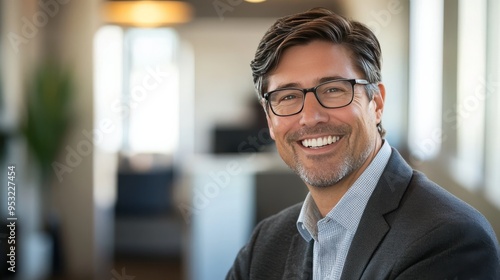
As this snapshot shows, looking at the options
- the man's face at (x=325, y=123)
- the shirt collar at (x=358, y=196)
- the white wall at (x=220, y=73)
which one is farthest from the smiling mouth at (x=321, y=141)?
the white wall at (x=220, y=73)

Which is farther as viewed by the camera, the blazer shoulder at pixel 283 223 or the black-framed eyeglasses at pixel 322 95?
the blazer shoulder at pixel 283 223

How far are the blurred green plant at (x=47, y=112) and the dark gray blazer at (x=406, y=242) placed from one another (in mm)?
3948

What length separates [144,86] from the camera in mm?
6773

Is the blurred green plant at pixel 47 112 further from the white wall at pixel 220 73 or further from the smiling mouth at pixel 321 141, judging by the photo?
the smiling mouth at pixel 321 141

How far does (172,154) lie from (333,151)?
19.0 ft

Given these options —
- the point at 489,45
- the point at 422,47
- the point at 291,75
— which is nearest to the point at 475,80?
the point at 489,45

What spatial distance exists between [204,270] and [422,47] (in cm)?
240

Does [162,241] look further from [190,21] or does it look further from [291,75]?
[291,75]

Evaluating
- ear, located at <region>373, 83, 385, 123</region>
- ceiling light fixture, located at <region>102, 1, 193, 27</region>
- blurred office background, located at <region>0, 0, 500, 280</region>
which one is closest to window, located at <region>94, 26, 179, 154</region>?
ceiling light fixture, located at <region>102, 1, 193, 27</region>

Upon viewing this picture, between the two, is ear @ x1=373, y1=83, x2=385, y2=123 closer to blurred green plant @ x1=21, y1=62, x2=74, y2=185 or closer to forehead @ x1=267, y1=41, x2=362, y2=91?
forehead @ x1=267, y1=41, x2=362, y2=91

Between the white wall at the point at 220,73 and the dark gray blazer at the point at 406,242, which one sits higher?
the white wall at the point at 220,73

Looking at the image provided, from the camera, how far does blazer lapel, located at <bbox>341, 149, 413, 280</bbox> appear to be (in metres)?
1.36

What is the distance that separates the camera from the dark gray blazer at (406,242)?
1.22 metres

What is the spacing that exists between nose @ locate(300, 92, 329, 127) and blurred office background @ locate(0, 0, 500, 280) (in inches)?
89.4
